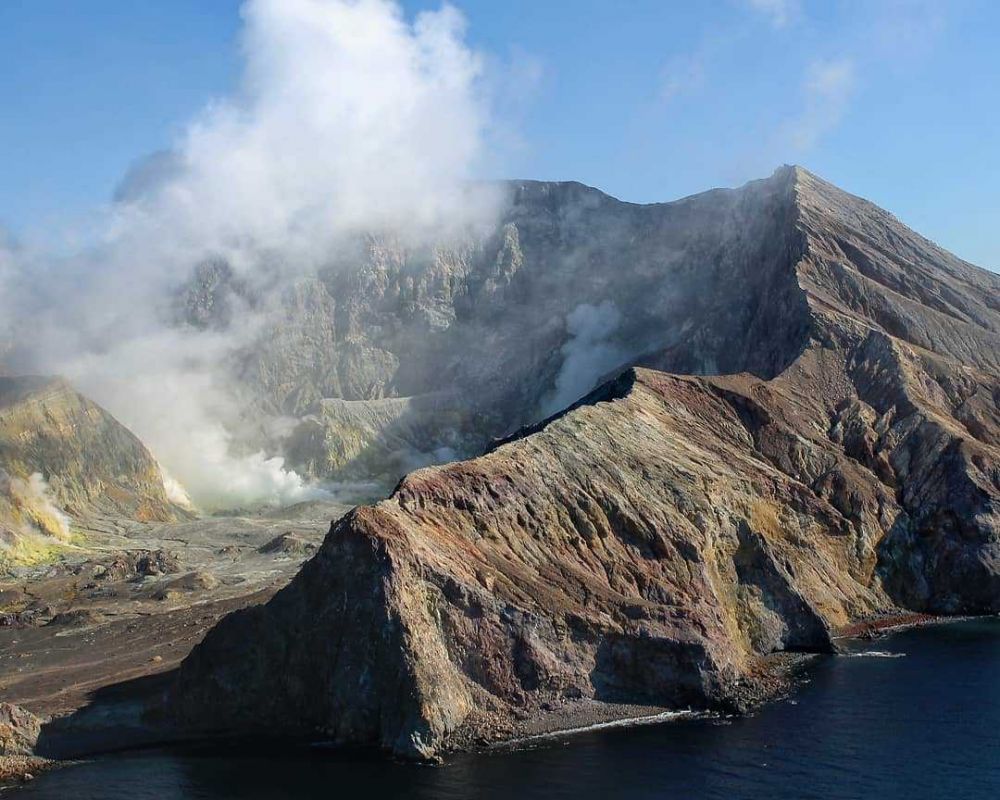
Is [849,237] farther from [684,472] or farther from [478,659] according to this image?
[478,659]

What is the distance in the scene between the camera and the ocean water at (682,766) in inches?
2525

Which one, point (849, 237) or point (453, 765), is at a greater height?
point (849, 237)

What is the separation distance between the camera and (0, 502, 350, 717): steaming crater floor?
332ft

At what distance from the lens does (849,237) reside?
184375 mm

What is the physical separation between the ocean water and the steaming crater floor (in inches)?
893

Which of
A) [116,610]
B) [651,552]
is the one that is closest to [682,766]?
[651,552]

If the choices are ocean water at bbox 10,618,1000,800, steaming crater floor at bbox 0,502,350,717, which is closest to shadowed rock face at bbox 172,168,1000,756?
ocean water at bbox 10,618,1000,800

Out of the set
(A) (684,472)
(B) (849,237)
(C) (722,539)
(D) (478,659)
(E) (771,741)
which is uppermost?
(B) (849,237)

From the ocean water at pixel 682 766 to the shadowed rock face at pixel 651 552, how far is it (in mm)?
3615

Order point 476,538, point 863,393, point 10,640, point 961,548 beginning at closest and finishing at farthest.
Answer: point 476,538 < point 961,548 < point 10,640 < point 863,393

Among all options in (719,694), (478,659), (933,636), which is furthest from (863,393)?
(478,659)

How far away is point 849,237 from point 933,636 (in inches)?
3680

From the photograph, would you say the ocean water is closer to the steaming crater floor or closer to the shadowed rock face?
the shadowed rock face

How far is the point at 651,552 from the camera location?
9469cm
